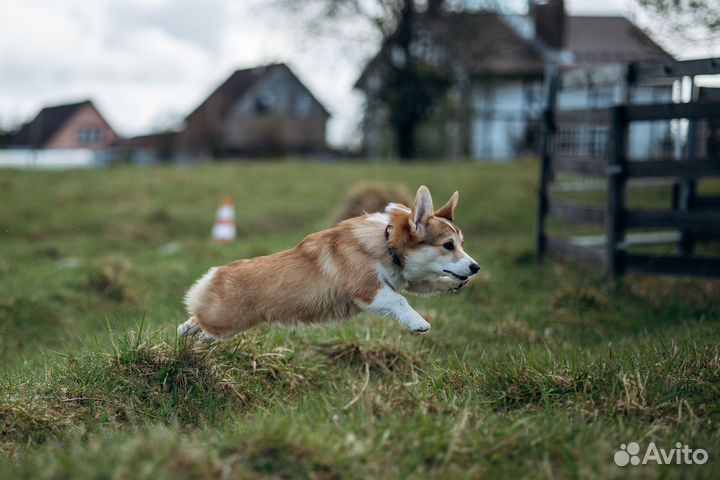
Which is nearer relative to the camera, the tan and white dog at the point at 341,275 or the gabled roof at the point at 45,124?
the tan and white dog at the point at 341,275

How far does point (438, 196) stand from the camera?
19.9m

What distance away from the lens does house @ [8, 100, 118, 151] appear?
13148mm

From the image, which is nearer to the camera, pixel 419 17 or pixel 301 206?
pixel 301 206

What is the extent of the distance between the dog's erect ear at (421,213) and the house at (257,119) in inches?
1077

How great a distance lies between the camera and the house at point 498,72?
3023 centimetres

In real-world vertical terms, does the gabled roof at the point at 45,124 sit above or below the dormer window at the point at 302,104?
below

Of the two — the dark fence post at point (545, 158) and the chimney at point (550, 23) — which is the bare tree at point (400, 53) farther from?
the dark fence post at point (545, 158)

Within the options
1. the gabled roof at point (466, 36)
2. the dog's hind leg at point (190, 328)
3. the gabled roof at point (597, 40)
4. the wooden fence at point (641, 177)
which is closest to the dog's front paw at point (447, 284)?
the dog's hind leg at point (190, 328)

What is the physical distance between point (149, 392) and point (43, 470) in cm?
184

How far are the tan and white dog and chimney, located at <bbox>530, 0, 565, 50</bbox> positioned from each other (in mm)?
38140

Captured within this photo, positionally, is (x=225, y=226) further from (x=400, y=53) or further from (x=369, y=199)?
(x=400, y=53)

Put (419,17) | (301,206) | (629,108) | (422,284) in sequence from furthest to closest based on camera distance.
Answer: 1. (419,17)
2. (301,206)
3. (629,108)
4. (422,284)

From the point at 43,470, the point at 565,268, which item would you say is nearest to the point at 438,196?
the point at 565,268

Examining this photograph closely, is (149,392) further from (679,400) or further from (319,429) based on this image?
(679,400)
